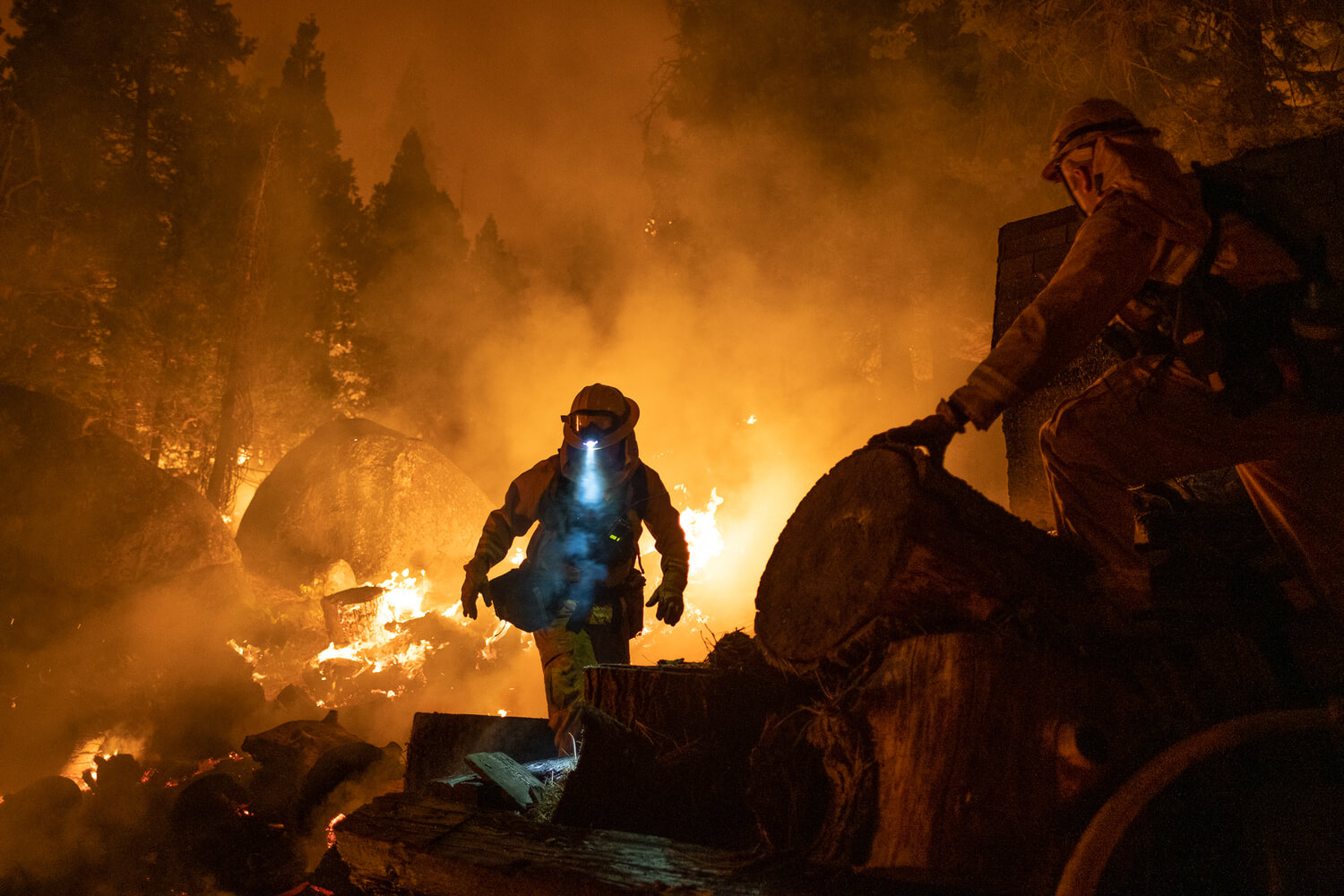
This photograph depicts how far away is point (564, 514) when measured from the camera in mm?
4480

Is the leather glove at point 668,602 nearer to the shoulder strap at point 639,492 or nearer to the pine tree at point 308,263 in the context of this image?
the shoulder strap at point 639,492

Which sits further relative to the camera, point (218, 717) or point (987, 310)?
point (987, 310)

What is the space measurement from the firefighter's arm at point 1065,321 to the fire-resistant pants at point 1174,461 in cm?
21

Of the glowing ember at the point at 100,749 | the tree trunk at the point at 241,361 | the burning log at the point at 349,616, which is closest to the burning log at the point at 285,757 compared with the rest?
the glowing ember at the point at 100,749

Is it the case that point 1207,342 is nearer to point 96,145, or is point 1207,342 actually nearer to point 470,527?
point 470,527

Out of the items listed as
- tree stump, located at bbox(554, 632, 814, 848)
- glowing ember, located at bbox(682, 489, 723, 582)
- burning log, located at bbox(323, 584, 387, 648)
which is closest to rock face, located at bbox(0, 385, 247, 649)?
burning log, located at bbox(323, 584, 387, 648)

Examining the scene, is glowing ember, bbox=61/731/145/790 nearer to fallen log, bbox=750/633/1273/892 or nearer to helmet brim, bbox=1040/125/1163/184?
fallen log, bbox=750/633/1273/892

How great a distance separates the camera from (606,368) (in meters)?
15.9

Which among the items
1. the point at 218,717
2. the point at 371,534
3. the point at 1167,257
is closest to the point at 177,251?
the point at 371,534

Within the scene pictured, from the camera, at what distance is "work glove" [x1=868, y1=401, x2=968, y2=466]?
2.12 meters

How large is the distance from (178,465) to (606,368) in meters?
12.3

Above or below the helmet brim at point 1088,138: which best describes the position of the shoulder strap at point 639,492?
below

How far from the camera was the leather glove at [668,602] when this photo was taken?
425 centimetres

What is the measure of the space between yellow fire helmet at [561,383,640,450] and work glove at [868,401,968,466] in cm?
242
